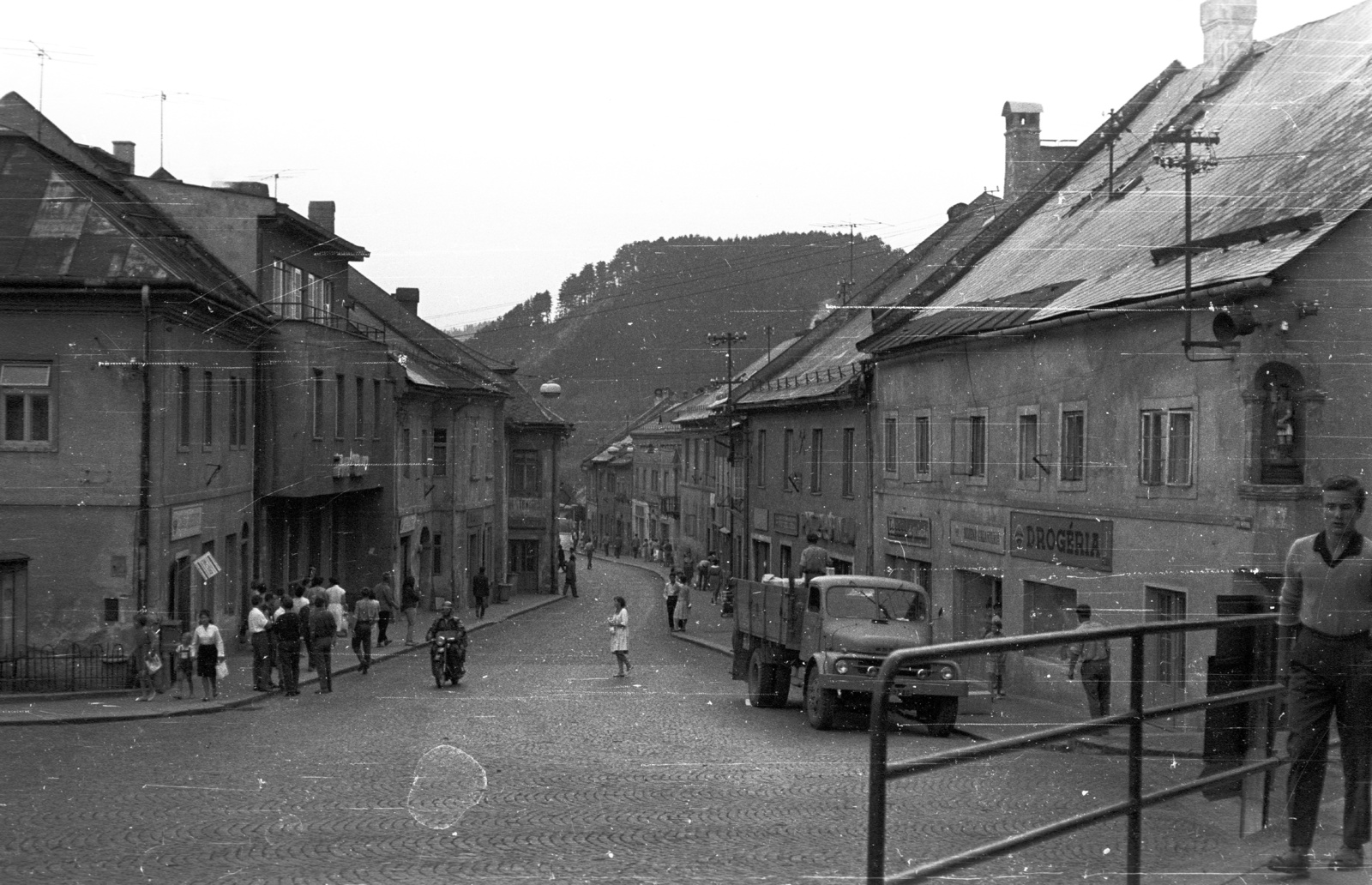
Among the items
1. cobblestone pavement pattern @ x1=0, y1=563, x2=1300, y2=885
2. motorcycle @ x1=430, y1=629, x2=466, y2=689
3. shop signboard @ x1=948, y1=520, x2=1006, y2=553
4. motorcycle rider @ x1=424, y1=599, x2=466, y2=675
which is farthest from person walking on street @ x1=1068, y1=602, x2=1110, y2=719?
motorcycle rider @ x1=424, y1=599, x2=466, y2=675

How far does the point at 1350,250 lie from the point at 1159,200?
8.24 m

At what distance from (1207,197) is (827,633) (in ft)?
32.3

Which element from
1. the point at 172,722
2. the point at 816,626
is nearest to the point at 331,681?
the point at 172,722

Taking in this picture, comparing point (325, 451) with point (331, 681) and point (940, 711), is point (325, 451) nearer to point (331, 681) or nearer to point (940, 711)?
point (331, 681)

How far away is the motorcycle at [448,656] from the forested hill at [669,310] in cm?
4031

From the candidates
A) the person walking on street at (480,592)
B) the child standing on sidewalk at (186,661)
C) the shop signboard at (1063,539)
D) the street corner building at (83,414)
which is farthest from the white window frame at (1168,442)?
the person walking on street at (480,592)

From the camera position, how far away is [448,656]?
92.7 feet

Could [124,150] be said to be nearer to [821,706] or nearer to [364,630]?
[364,630]

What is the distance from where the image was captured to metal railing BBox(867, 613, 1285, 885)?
153 inches

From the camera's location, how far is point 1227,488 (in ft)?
65.9

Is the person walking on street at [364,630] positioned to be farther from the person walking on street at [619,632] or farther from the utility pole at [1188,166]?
the utility pole at [1188,166]

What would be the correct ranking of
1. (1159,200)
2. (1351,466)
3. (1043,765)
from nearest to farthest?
(1043,765) < (1351,466) < (1159,200)

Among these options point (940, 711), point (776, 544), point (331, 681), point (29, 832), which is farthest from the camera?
point (776, 544)

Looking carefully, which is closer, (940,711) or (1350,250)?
(940,711)
